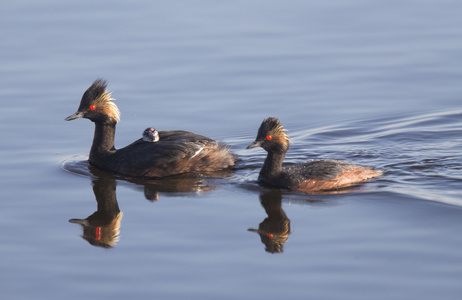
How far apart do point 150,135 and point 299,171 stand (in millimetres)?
2373

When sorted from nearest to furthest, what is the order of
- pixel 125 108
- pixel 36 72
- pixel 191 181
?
pixel 191 181
pixel 125 108
pixel 36 72

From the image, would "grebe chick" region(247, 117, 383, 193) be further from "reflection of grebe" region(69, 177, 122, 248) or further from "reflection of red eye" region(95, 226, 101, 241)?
"reflection of red eye" region(95, 226, 101, 241)

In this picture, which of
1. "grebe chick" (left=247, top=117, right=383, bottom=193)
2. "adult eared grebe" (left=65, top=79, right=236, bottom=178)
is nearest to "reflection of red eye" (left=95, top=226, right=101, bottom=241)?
"adult eared grebe" (left=65, top=79, right=236, bottom=178)

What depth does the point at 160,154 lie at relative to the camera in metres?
11.5

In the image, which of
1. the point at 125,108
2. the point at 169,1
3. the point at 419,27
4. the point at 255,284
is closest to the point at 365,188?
the point at 255,284

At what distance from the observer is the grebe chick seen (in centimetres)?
1065

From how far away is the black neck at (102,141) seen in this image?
1202 cm

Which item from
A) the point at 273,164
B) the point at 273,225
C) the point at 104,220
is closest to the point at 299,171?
the point at 273,164

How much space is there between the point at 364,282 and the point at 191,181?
4.33 meters

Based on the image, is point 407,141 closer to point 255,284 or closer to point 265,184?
point 265,184

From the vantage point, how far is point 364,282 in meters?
7.51

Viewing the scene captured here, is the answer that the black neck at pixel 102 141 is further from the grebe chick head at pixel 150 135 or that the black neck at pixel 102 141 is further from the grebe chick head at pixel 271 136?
the grebe chick head at pixel 271 136

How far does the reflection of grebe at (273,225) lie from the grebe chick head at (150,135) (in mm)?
2104

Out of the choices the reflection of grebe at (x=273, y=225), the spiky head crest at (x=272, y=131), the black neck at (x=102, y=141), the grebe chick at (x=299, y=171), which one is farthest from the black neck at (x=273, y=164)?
the black neck at (x=102, y=141)
